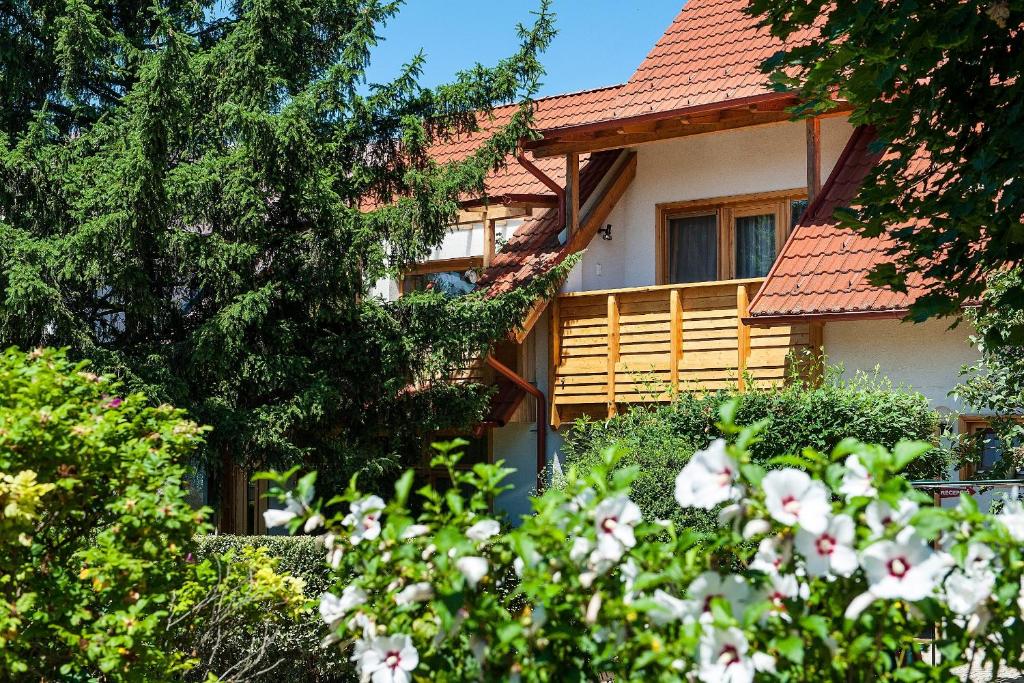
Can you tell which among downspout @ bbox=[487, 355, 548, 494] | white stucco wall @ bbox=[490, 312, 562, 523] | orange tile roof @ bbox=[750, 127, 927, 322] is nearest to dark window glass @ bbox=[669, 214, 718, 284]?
white stucco wall @ bbox=[490, 312, 562, 523]

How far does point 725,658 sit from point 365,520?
126 centimetres

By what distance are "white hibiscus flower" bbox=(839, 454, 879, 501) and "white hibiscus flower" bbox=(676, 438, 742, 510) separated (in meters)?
0.32

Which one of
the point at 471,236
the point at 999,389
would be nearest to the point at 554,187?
the point at 471,236

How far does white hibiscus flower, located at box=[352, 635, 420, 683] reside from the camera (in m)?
3.88

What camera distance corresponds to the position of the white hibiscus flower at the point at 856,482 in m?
3.63

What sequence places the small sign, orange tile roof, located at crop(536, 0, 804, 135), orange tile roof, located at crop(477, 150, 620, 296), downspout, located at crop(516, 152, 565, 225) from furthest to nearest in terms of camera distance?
downspout, located at crop(516, 152, 565, 225) < orange tile roof, located at crop(477, 150, 620, 296) < orange tile roof, located at crop(536, 0, 804, 135) < the small sign

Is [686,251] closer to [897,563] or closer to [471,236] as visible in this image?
[471,236]

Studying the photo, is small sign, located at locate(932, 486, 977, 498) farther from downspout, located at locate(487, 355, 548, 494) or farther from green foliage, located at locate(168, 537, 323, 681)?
downspout, located at locate(487, 355, 548, 494)

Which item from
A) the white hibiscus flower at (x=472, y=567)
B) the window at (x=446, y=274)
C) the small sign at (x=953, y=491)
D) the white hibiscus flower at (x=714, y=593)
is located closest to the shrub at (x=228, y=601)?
the white hibiscus flower at (x=472, y=567)

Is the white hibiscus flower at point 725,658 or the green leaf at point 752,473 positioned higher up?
the green leaf at point 752,473

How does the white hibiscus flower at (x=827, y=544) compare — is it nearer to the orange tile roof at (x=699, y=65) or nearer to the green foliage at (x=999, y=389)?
the green foliage at (x=999, y=389)

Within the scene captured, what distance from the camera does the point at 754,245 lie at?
18156 millimetres

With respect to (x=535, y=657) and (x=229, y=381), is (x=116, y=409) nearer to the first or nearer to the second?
(x=535, y=657)

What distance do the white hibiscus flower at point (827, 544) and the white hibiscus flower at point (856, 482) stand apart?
0.19 m
